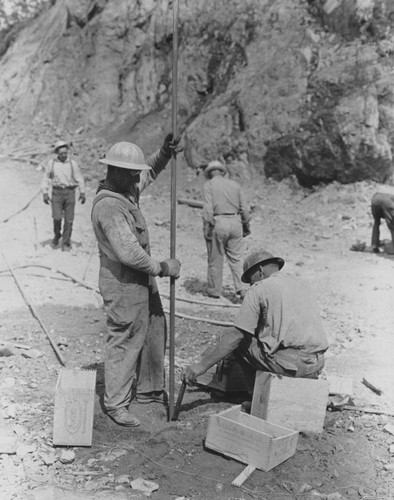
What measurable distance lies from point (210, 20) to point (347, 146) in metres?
6.99

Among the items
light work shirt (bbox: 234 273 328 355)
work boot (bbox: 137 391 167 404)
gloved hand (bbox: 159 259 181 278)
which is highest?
gloved hand (bbox: 159 259 181 278)

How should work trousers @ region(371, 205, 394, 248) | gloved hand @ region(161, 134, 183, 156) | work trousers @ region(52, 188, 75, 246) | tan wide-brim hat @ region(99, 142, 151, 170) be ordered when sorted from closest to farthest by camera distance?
tan wide-brim hat @ region(99, 142, 151, 170), gloved hand @ region(161, 134, 183, 156), work trousers @ region(52, 188, 75, 246), work trousers @ region(371, 205, 394, 248)

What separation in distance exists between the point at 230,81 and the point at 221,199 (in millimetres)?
9998

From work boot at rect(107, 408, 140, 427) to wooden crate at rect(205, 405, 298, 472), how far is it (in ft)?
2.37

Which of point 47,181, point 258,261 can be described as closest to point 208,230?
point 47,181

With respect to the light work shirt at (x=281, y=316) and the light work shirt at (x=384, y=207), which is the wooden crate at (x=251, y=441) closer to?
the light work shirt at (x=281, y=316)

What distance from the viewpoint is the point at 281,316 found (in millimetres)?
5000

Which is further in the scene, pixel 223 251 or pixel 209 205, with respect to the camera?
pixel 223 251

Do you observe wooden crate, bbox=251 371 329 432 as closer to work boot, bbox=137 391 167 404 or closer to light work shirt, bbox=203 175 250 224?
work boot, bbox=137 391 167 404

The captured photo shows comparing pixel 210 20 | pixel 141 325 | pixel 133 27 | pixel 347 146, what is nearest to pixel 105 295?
pixel 141 325

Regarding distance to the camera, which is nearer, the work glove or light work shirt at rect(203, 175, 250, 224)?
light work shirt at rect(203, 175, 250, 224)

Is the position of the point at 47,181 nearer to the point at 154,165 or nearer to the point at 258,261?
the point at 154,165

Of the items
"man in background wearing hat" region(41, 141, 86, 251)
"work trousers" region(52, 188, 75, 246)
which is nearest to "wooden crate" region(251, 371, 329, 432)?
"man in background wearing hat" region(41, 141, 86, 251)

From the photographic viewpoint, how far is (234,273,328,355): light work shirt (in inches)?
195
